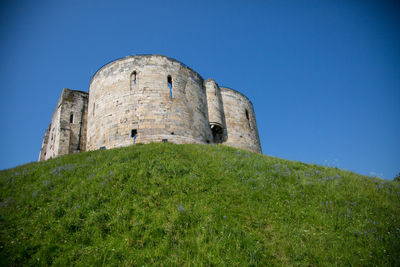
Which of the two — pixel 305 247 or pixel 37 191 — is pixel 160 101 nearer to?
pixel 37 191

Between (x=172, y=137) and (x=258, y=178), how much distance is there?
792 centimetres

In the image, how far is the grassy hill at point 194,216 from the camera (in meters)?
4.90

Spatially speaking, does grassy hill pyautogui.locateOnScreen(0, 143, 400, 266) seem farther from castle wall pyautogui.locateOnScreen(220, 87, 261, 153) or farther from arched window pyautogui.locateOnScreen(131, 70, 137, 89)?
castle wall pyautogui.locateOnScreen(220, 87, 261, 153)

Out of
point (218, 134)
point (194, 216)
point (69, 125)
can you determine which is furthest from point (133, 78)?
point (194, 216)

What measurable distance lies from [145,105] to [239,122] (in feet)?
32.0

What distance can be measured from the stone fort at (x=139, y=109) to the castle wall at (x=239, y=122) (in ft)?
0.97

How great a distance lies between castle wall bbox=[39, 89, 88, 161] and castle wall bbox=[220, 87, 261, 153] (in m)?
11.5

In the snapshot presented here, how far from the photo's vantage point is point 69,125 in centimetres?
1784

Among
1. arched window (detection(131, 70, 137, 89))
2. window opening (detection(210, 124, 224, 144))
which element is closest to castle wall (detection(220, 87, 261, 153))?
window opening (detection(210, 124, 224, 144))

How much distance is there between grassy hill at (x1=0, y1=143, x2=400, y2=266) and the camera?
490cm

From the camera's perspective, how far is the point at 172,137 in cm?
1519

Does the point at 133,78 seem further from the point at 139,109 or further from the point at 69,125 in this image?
the point at 69,125

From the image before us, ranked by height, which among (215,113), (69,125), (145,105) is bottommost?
(145,105)

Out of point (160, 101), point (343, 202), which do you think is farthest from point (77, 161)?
point (343, 202)
